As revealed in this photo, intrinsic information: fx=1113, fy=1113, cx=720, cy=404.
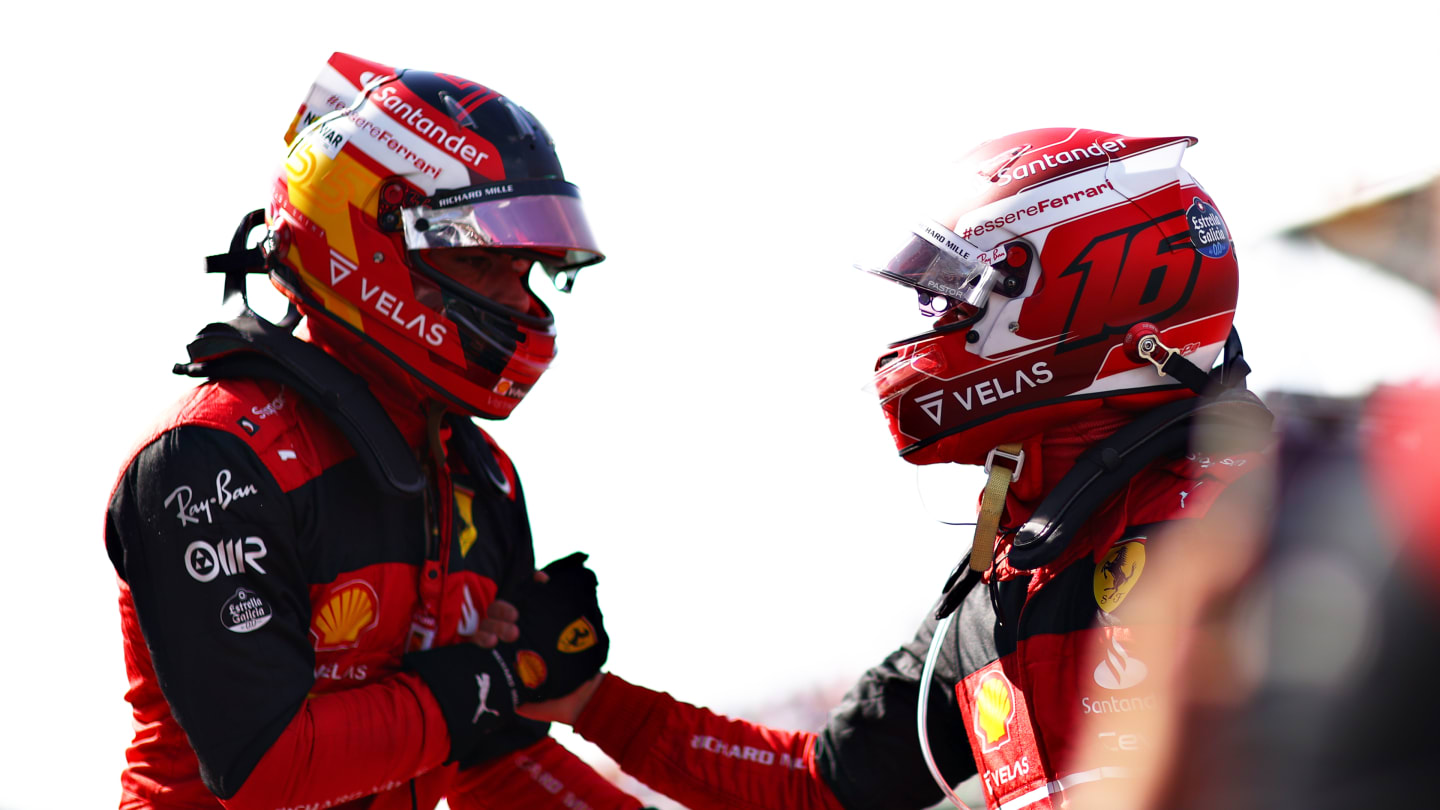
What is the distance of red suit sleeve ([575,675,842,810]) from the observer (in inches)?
153

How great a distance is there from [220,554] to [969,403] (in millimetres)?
2086

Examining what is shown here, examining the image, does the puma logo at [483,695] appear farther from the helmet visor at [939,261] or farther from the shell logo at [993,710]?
the helmet visor at [939,261]

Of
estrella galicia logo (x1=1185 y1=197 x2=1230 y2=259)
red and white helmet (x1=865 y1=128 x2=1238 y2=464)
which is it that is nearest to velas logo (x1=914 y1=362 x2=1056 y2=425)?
red and white helmet (x1=865 y1=128 x2=1238 y2=464)

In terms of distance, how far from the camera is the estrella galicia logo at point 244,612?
2871mm

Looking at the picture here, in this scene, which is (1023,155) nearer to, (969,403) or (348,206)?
(969,403)

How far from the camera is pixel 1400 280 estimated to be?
10.3m

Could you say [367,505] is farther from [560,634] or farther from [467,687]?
[560,634]

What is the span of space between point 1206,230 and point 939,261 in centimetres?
77

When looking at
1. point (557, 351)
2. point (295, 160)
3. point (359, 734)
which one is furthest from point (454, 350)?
point (359, 734)

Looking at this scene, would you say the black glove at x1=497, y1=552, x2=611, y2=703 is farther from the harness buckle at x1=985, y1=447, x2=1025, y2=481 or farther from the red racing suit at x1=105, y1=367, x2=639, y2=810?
the harness buckle at x1=985, y1=447, x2=1025, y2=481

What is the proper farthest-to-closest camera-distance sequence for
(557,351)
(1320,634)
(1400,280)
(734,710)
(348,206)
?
(1400,280) → (734,710) → (557,351) → (348,206) → (1320,634)

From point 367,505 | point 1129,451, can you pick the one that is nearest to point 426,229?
point 367,505

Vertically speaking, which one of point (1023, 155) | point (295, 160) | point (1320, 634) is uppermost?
point (295, 160)

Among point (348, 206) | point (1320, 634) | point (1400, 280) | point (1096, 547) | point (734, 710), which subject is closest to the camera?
point (1320, 634)
